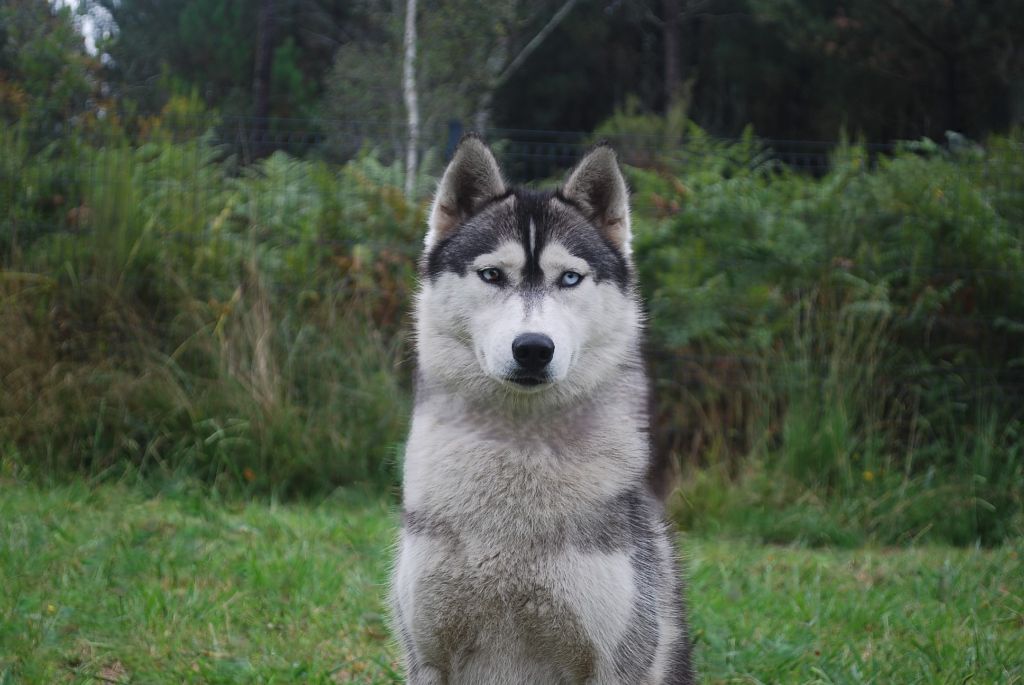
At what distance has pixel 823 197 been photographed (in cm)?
724

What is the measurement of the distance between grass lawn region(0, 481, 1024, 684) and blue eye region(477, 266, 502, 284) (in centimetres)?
157

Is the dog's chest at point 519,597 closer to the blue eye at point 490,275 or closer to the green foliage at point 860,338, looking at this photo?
the blue eye at point 490,275

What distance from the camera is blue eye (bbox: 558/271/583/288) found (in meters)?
2.78

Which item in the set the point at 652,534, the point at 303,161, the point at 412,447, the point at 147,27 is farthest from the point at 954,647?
the point at 147,27

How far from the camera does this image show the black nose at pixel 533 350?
2523mm

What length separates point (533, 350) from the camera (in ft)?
8.29

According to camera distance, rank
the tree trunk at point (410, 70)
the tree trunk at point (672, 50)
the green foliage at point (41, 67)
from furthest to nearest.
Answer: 1. the tree trunk at point (672, 50)
2. the tree trunk at point (410, 70)
3. the green foliage at point (41, 67)

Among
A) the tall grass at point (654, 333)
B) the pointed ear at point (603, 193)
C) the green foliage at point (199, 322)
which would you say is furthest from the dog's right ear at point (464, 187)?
the green foliage at point (199, 322)

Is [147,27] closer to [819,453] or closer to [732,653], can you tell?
[819,453]

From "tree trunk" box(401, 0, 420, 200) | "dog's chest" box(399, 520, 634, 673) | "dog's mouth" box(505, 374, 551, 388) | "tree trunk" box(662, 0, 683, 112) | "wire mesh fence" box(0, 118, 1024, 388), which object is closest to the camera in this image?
"dog's chest" box(399, 520, 634, 673)

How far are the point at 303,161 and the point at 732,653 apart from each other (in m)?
5.79

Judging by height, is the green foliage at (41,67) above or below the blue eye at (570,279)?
above

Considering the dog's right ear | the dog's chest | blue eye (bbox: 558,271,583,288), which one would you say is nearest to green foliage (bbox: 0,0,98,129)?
the dog's right ear

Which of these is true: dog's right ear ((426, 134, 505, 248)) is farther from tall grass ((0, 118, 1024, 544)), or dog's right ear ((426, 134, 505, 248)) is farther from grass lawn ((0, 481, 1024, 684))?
tall grass ((0, 118, 1024, 544))
